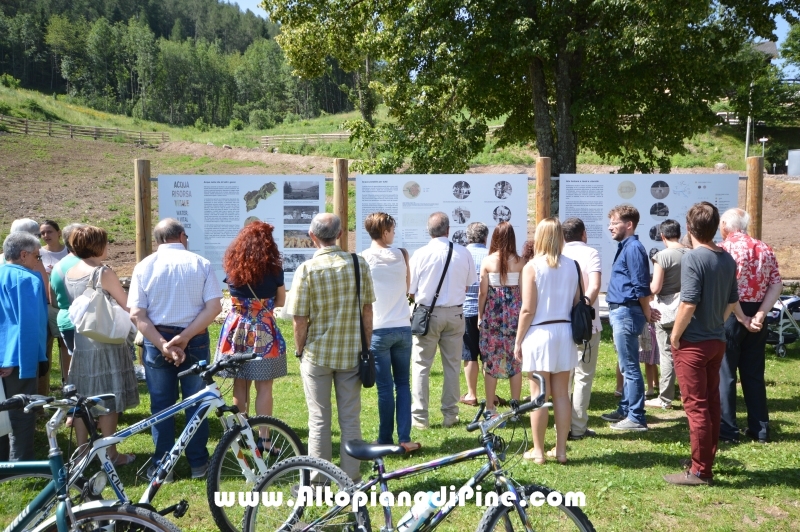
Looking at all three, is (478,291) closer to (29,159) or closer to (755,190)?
(755,190)

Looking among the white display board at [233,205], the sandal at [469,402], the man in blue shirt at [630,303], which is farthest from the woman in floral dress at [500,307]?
the white display board at [233,205]

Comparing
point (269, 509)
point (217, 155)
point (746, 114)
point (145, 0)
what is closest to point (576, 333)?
point (269, 509)

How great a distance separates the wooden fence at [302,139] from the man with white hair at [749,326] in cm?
A: 4899

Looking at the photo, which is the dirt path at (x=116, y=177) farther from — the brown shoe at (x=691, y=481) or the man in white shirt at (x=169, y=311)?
the brown shoe at (x=691, y=481)

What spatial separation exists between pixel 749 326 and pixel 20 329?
5.75m

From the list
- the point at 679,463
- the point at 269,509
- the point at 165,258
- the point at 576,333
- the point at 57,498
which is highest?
the point at 165,258

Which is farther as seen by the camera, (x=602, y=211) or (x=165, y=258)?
(x=602, y=211)

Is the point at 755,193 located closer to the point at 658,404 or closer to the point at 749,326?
the point at 658,404

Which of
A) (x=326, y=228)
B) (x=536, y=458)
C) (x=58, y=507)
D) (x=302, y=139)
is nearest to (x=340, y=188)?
(x=326, y=228)

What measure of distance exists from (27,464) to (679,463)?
4.63m

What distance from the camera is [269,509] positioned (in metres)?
3.97

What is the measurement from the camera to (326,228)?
4.84m

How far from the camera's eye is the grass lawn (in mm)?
4602

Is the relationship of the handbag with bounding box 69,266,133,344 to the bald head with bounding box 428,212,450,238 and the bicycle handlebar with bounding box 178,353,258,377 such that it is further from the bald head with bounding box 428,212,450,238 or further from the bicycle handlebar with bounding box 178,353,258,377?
the bald head with bounding box 428,212,450,238
